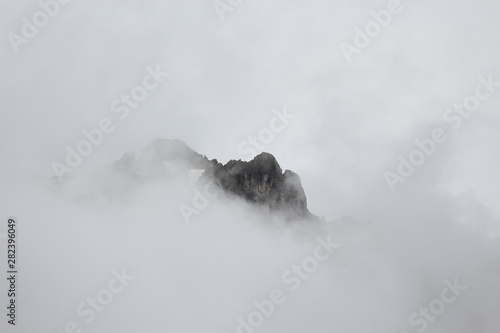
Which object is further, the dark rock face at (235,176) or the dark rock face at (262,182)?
the dark rock face at (235,176)

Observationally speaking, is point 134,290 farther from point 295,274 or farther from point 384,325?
point 384,325

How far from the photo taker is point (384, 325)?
189375mm

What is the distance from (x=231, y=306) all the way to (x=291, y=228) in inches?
2061

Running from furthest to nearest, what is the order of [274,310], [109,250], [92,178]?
[92,178] → [274,310] → [109,250]

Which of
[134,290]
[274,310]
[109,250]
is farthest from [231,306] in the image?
[109,250]

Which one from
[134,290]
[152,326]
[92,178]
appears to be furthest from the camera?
[92,178]

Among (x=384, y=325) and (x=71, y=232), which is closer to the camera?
(x=71, y=232)

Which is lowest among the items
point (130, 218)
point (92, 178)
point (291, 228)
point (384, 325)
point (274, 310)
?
point (384, 325)

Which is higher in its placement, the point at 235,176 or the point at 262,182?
the point at 235,176

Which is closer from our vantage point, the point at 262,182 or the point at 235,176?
the point at 262,182

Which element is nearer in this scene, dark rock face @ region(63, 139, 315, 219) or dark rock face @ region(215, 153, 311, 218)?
dark rock face @ region(215, 153, 311, 218)

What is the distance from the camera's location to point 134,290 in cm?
14012

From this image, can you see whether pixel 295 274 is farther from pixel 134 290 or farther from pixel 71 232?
pixel 71 232

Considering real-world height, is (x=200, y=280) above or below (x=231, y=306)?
above
